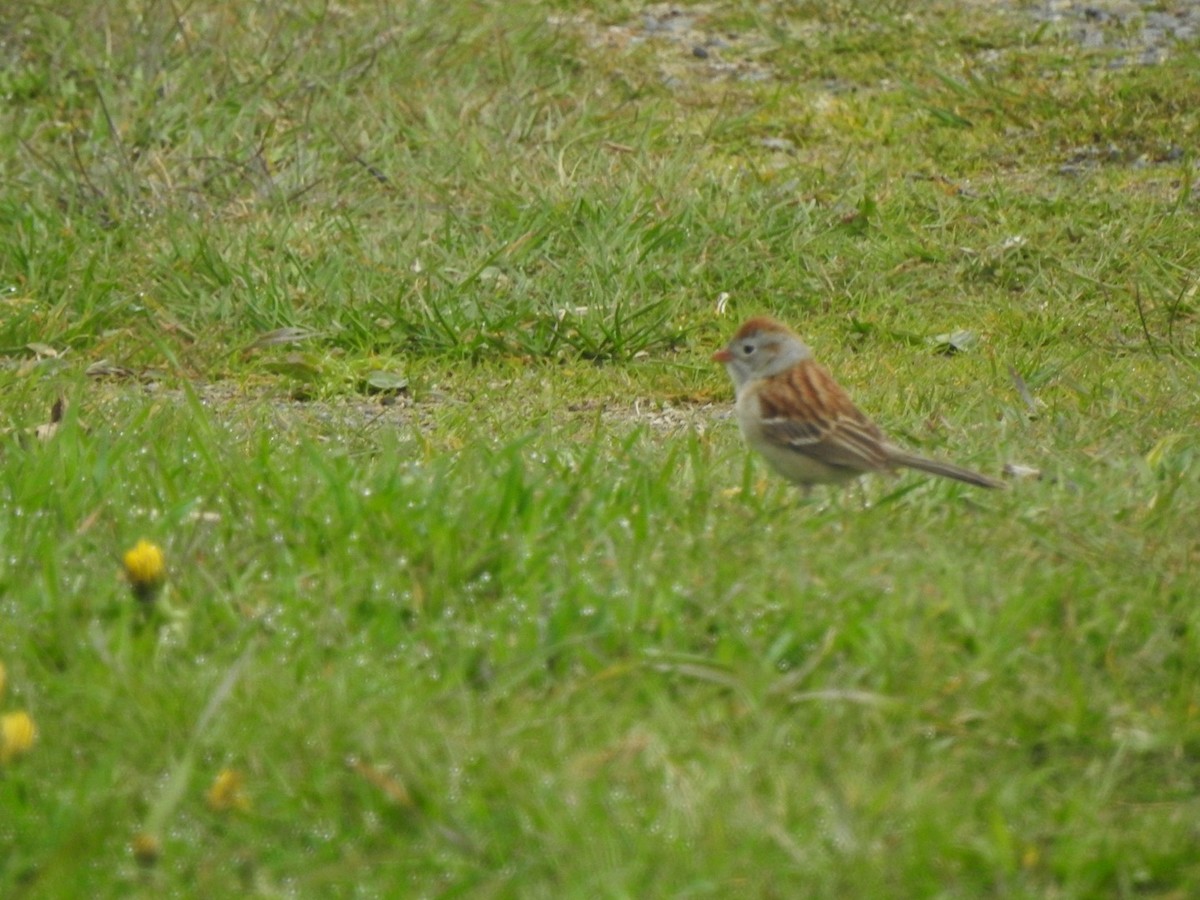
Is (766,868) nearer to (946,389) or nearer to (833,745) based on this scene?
(833,745)

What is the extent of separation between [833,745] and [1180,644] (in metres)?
0.94

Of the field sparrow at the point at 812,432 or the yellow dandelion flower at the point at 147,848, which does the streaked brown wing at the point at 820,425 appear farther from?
the yellow dandelion flower at the point at 147,848

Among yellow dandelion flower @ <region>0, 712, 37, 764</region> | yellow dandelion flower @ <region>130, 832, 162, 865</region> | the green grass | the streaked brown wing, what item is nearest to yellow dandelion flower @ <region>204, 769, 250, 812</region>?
the green grass

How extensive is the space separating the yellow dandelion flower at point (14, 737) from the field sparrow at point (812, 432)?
94.9 inches

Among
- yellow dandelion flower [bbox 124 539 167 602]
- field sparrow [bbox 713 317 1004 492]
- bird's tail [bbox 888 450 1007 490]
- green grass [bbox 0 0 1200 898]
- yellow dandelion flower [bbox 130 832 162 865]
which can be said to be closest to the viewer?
yellow dandelion flower [bbox 130 832 162 865]

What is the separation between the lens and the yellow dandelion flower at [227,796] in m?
3.40

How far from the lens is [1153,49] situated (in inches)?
422

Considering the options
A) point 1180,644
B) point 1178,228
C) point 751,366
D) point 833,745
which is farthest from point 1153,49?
point 833,745

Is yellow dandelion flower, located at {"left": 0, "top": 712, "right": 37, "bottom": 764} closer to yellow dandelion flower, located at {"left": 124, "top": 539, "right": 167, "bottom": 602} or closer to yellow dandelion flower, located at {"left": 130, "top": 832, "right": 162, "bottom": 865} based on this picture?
yellow dandelion flower, located at {"left": 130, "top": 832, "right": 162, "bottom": 865}

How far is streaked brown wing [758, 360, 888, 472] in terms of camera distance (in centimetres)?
501

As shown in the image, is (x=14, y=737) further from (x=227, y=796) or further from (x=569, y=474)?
(x=569, y=474)

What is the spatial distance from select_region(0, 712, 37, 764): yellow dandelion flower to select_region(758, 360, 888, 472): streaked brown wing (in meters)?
2.41

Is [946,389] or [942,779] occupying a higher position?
[942,779]

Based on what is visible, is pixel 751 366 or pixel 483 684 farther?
pixel 751 366
